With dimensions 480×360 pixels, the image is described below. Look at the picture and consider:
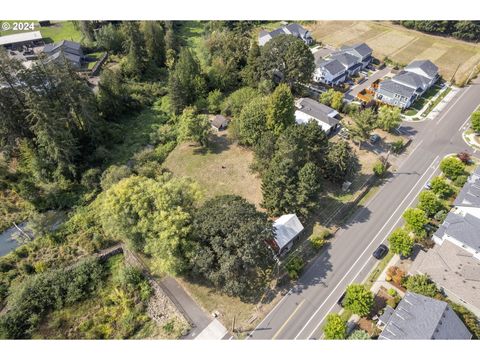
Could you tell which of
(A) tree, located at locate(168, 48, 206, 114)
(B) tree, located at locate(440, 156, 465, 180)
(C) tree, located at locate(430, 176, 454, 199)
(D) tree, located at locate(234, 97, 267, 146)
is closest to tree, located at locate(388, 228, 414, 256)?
(C) tree, located at locate(430, 176, 454, 199)

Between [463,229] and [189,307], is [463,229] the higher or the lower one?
the higher one

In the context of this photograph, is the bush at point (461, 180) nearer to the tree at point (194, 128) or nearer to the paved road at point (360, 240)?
the paved road at point (360, 240)

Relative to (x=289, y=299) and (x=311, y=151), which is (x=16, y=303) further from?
(x=311, y=151)

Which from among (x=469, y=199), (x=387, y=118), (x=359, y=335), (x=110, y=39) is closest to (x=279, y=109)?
(x=387, y=118)

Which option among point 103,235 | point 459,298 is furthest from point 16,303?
point 459,298

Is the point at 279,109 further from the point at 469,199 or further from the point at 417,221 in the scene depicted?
the point at 469,199

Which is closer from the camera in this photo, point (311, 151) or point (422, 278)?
point (422, 278)
